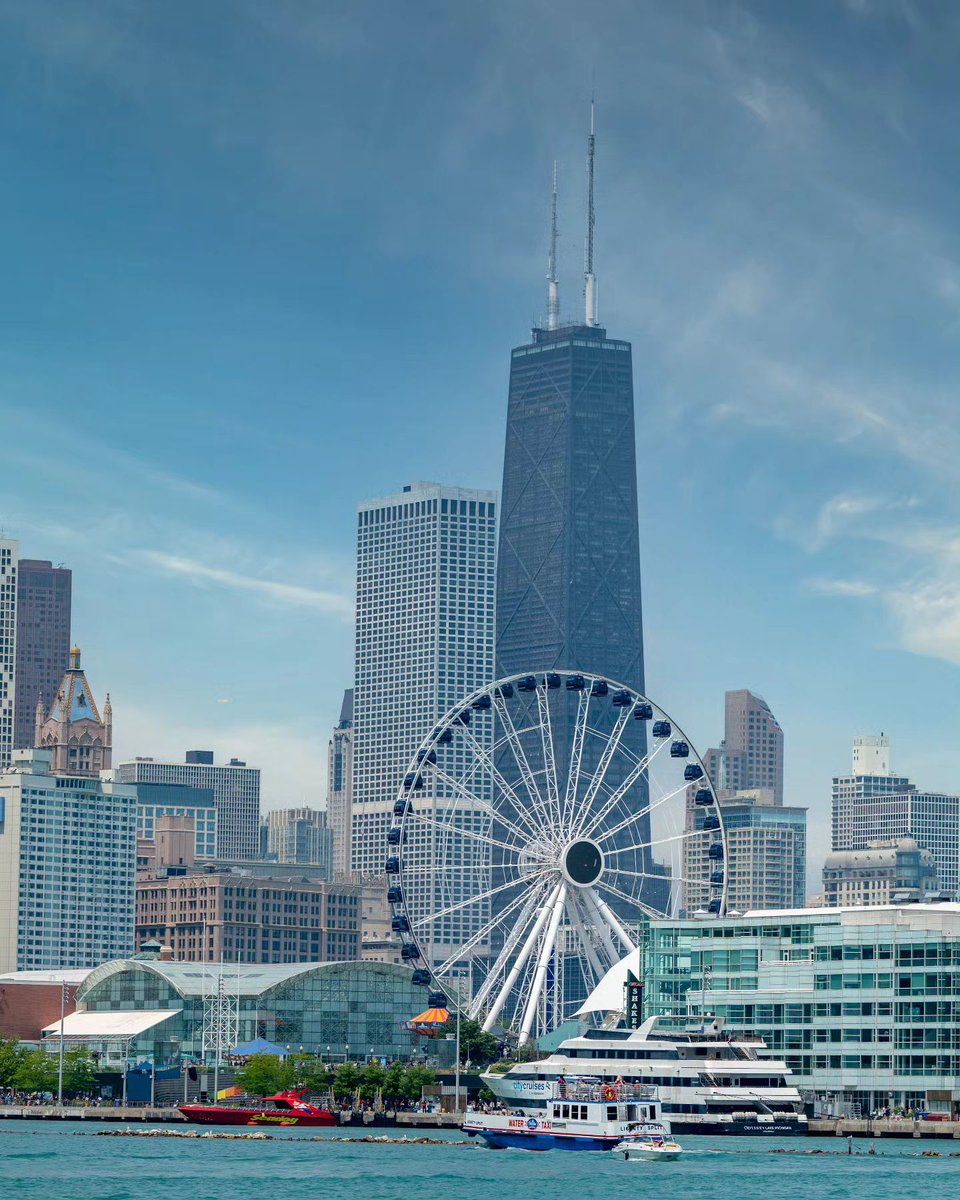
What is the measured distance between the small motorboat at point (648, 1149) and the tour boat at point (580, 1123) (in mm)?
550

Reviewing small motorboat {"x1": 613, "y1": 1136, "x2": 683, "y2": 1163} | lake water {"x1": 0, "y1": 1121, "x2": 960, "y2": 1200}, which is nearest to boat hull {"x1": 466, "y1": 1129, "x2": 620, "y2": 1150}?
lake water {"x1": 0, "y1": 1121, "x2": 960, "y2": 1200}

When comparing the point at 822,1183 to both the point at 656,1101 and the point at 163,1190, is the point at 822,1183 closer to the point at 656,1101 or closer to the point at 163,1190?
the point at 656,1101

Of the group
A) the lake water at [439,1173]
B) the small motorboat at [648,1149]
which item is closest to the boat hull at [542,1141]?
the lake water at [439,1173]

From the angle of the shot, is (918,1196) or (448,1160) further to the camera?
(448,1160)

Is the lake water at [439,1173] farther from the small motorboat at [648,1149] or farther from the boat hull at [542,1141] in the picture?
the small motorboat at [648,1149]

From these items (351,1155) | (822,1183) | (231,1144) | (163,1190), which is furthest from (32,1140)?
(822,1183)

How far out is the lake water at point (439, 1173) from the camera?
155163mm

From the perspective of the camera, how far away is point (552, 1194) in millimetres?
155875

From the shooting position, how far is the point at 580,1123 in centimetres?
18662

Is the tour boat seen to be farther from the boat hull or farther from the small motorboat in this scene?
the small motorboat

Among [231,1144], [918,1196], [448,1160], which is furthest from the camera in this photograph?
[231,1144]

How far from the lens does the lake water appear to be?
15516 centimetres

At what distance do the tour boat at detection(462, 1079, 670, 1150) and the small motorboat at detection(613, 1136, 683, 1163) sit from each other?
550 millimetres

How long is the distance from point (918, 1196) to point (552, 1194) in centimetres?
2135
